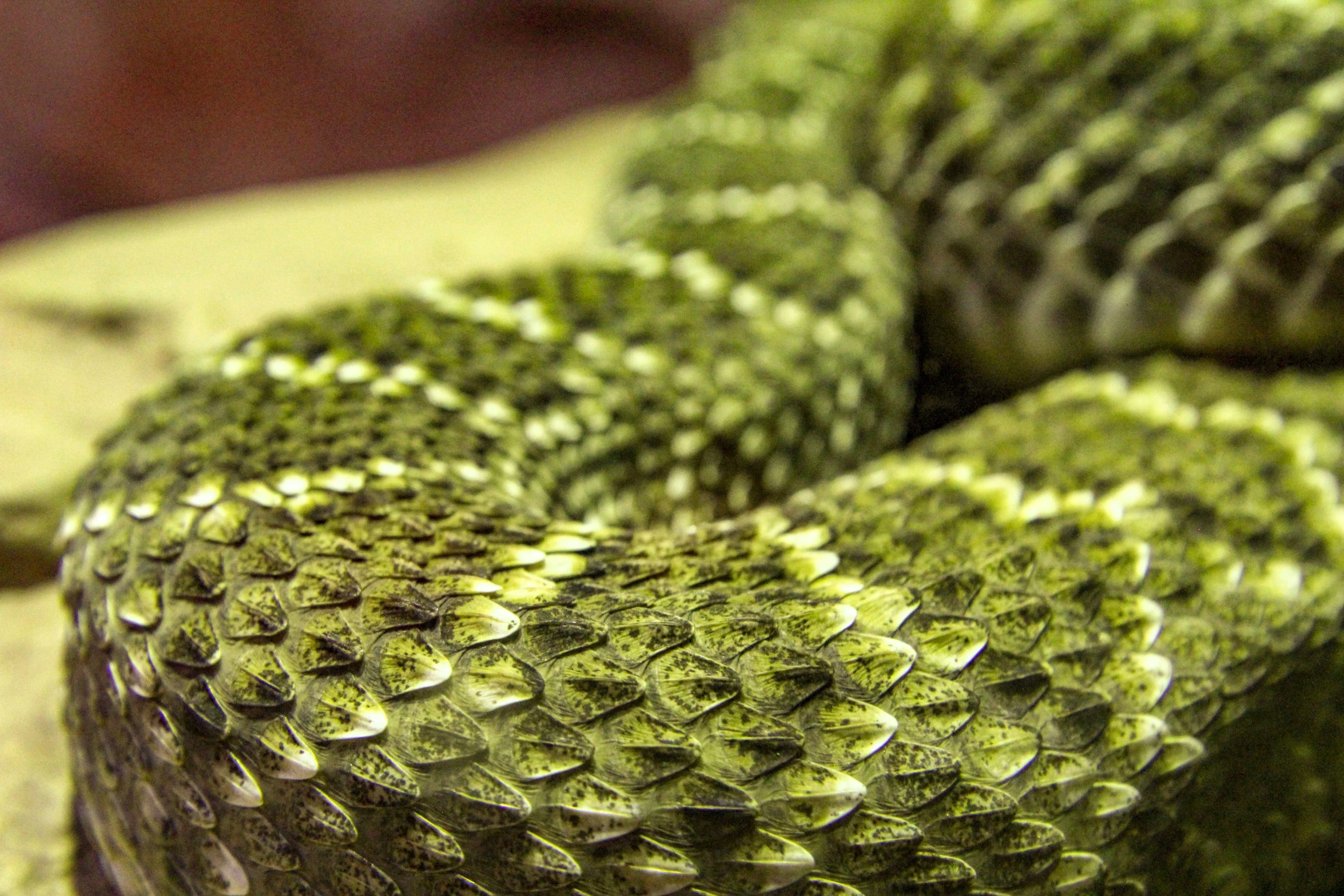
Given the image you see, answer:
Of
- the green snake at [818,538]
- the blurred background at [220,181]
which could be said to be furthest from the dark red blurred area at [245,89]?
the green snake at [818,538]

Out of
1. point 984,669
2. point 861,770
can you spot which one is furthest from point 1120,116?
point 861,770

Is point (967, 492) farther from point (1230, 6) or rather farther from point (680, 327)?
point (1230, 6)

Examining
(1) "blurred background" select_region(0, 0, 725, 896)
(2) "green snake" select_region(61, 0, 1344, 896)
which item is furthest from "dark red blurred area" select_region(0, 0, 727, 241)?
(2) "green snake" select_region(61, 0, 1344, 896)

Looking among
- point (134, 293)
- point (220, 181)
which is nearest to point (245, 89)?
point (220, 181)

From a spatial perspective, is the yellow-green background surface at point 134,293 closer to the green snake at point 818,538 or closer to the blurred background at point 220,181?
the blurred background at point 220,181

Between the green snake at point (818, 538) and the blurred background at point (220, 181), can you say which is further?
the blurred background at point (220, 181)

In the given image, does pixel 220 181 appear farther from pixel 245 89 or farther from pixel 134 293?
pixel 134 293
